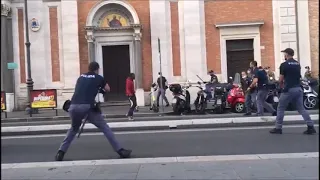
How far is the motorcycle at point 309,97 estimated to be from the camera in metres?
17.2

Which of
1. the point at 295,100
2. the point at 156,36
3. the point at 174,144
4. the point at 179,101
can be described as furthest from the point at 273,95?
the point at 174,144

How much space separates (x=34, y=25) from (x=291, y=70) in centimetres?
1645

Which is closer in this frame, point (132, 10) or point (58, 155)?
point (58, 155)

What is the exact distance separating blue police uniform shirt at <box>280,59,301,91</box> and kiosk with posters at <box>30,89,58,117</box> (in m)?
11.5

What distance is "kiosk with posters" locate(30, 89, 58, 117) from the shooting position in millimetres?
19594

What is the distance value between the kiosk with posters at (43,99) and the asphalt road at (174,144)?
728 centimetres

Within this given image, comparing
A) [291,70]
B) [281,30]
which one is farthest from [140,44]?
[291,70]

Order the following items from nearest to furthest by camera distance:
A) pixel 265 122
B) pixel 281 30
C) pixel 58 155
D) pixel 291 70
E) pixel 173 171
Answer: pixel 173 171 → pixel 58 155 → pixel 291 70 → pixel 265 122 → pixel 281 30

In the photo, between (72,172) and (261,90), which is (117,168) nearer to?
(72,172)

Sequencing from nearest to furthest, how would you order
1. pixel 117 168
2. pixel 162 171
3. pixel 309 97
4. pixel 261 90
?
pixel 162 171 → pixel 117 168 → pixel 261 90 → pixel 309 97

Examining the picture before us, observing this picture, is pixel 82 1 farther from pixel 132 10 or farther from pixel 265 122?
pixel 265 122

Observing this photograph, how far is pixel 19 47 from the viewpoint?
79.1 feet

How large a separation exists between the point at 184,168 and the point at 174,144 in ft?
9.21

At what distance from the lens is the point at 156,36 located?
77.5ft
